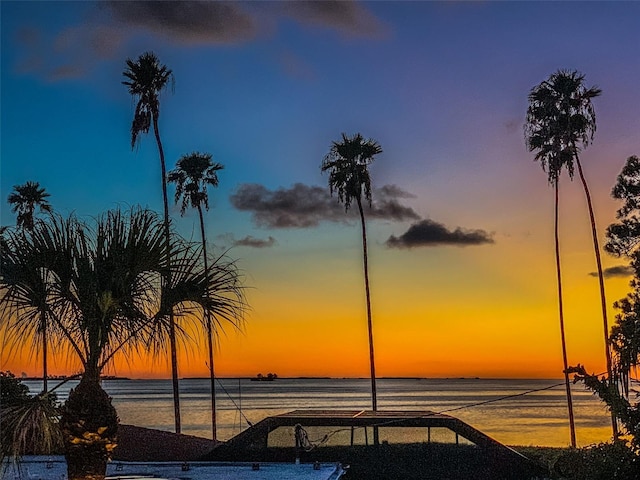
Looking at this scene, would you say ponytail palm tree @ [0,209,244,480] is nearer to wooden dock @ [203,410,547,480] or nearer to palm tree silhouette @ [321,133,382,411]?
wooden dock @ [203,410,547,480]

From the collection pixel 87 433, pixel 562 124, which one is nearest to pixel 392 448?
pixel 87 433

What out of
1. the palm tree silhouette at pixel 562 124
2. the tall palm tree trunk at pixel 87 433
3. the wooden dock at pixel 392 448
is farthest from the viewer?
the palm tree silhouette at pixel 562 124


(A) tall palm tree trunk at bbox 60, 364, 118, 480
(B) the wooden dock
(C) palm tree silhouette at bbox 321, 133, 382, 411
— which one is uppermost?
(C) palm tree silhouette at bbox 321, 133, 382, 411

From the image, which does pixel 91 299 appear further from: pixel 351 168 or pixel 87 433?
pixel 351 168

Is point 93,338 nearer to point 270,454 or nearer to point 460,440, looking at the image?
point 270,454

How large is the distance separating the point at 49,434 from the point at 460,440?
5.59 metres

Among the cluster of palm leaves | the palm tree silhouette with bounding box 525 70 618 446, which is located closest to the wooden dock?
the cluster of palm leaves

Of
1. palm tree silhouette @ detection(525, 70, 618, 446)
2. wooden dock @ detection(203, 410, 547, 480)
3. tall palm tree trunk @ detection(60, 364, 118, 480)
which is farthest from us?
palm tree silhouette @ detection(525, 70, 618, 446)

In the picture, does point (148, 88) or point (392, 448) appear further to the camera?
point (148, 88)

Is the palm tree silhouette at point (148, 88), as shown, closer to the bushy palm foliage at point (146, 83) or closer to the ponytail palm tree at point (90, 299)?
the bushy palm foliage at point (146, 83)

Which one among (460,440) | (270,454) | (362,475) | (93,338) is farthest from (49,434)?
(460,440)

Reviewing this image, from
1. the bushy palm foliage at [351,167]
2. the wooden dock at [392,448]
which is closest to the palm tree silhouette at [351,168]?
the bushy palm foliage at [351,167]

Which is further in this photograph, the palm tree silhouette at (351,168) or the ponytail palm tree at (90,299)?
the palm tree silhouette at (351,168)

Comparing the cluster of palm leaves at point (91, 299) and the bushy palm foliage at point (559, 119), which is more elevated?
the bushy palm foliage at point (559, 119)
